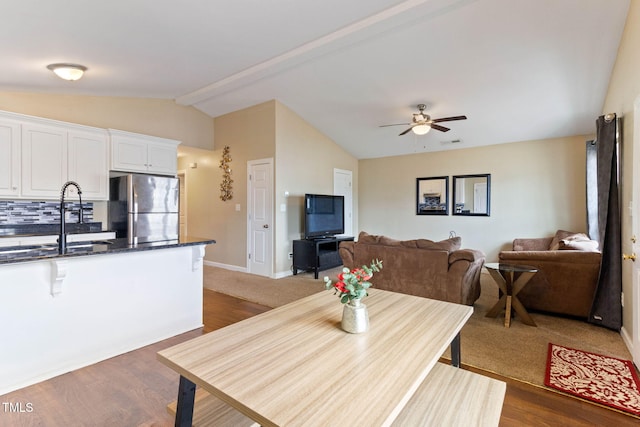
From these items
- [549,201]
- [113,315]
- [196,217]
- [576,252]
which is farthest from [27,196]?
[549,201]

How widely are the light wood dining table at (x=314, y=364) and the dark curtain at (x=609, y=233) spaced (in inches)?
94.7

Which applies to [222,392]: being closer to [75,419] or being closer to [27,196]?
[75,419]

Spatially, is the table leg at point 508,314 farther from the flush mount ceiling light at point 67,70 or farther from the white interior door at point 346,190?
the flush mount ceiling light at point 67,70

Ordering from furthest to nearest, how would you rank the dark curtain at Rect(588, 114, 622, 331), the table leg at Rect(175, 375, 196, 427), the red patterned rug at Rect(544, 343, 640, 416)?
the dark curtain at Rect(588, 114, 622, 331), the red patterned rug at Rect(544, 343, 640, 416), the table leg at Rect(175, 375, 196, 427)

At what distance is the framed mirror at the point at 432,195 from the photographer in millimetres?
6547

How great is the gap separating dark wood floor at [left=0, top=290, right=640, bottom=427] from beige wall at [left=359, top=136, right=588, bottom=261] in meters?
4.37

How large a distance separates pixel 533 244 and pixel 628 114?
3100 millimetres

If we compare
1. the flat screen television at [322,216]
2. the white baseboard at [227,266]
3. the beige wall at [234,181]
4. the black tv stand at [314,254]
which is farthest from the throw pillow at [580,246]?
the white baseboard at [227,266]

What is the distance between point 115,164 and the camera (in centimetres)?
459

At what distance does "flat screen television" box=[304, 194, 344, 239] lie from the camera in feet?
18.2

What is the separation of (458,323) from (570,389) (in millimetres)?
1332

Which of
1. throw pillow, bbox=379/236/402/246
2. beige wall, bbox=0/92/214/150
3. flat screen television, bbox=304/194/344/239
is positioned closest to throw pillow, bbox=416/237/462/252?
throw pillow, bbox=379/236/402/246

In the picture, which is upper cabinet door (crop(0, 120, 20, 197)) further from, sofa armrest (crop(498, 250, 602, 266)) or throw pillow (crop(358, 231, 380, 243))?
sofa armrest (crop(498, 250, 602, 266))

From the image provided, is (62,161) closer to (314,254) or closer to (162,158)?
(162,158)
